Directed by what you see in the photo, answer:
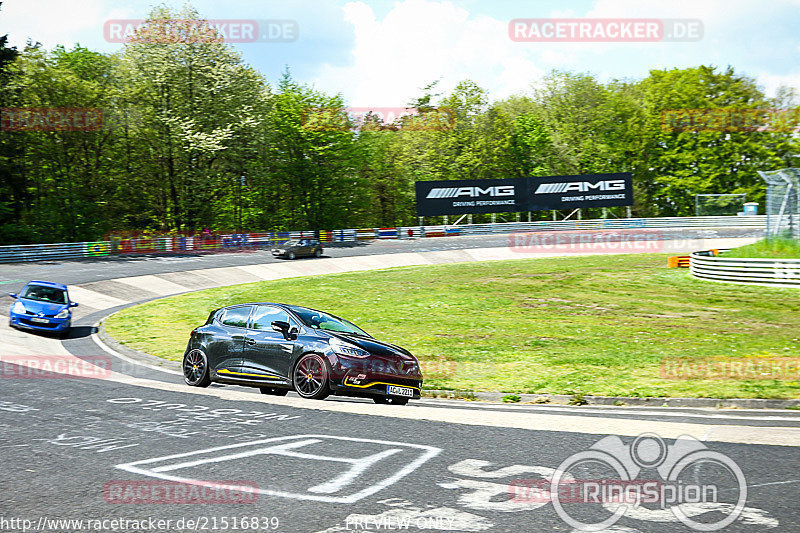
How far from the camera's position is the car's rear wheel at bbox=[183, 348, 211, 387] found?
14.7 metres

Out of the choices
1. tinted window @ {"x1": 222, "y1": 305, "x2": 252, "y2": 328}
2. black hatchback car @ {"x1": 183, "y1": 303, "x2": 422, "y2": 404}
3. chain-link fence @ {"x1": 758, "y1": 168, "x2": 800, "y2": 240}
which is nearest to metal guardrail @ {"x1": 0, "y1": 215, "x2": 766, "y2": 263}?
chain-link fence @ {"x1": 758, "y1": 168, "x2": 800, "y2": 240}

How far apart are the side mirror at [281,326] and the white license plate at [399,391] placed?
2176 millimetres

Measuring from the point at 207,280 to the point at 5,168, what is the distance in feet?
86.7

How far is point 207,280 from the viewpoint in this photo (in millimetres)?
40156

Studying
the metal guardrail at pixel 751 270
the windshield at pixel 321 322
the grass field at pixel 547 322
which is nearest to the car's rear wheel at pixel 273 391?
the windshield at pixel 321 322

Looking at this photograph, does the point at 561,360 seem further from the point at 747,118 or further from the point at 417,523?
the point at 747,118

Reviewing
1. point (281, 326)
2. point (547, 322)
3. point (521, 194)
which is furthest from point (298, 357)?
point (521, 194)

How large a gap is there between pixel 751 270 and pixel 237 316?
978 inches

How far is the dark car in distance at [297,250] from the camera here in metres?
47.2

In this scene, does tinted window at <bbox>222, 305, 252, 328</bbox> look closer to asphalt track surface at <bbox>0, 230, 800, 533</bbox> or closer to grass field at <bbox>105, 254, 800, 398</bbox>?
asphalt track surface at <bbox>0, 230, 800, 533</bbox>

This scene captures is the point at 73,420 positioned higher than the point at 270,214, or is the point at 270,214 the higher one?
the point at 270,214

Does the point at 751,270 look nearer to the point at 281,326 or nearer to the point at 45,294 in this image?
the point at 281,326

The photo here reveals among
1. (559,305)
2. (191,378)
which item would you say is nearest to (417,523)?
(191,378)

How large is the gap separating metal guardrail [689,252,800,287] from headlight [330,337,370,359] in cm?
2374
